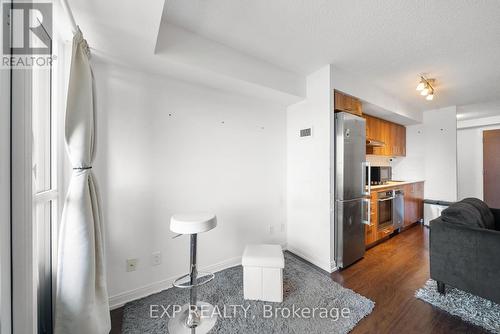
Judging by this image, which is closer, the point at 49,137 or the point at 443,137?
the point at 49,137

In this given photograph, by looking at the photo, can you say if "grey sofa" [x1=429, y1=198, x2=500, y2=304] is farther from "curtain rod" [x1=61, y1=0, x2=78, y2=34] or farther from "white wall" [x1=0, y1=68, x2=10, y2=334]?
"curtain rod" [x1=61, y1=0, x2=78, y2=34]

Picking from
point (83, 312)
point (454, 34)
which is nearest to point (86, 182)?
point (83, 312)

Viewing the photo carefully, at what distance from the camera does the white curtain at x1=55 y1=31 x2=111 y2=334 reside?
3.87 feet

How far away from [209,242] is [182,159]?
3.22ft

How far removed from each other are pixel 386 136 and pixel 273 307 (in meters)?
3.72

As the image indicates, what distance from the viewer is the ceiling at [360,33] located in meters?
1.54

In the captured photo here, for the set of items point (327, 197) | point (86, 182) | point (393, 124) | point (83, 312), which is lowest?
point (83, 312)

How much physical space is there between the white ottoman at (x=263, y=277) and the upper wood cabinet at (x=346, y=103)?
188cm

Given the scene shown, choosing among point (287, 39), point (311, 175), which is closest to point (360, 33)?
point (287, 39)

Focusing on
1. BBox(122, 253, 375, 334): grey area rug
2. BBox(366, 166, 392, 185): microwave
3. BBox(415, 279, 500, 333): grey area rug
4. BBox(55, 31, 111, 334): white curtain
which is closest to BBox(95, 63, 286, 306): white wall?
BBox(122, 253, 375, 334): grey area rug

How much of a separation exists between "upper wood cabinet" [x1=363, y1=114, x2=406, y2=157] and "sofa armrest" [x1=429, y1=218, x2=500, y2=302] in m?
1.97

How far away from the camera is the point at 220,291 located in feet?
6.43

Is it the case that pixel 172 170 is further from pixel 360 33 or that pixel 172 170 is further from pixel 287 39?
pixel 360 33

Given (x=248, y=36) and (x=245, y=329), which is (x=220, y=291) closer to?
(x=245, y=329)
